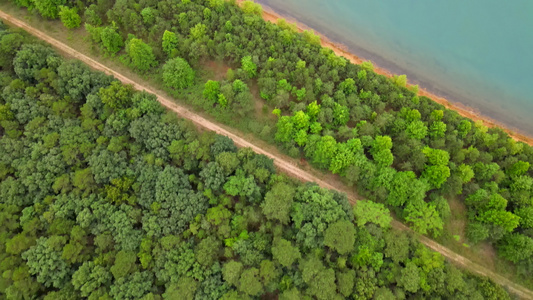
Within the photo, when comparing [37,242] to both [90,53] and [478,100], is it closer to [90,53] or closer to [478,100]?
[90,53]

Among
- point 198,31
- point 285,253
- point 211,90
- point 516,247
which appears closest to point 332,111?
point 211,90

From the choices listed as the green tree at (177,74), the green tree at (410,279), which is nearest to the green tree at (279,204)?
the green tree at (410,279)

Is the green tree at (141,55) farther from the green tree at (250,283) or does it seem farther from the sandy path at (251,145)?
the green tree at (250,283)

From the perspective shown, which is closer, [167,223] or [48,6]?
[167,223]

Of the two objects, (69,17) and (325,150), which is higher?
(69,17)

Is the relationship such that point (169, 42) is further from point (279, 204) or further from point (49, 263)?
point (49, 263)

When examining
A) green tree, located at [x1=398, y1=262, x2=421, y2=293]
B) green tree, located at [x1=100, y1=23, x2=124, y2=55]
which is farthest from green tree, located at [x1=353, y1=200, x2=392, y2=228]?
green tree, located at [x1=100, y1=23, x2=124, y2=55]

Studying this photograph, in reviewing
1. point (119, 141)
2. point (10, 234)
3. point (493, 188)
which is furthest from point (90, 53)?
point (493, 188)

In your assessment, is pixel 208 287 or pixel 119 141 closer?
pixel 208 287
